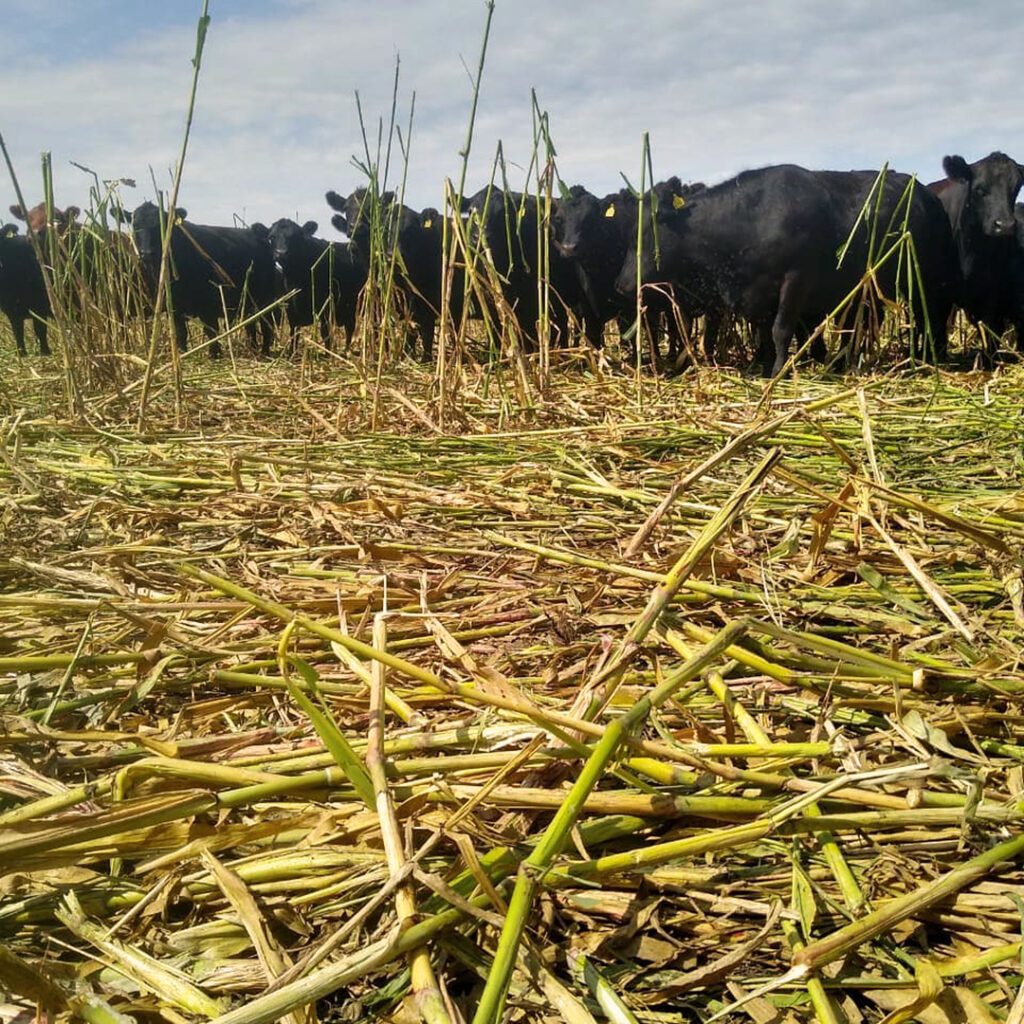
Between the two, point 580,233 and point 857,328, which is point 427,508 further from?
point 580,233

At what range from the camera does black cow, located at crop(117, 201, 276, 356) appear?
12102mm

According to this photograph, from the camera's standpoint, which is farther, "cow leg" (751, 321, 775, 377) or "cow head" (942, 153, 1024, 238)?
"cow head" (942, 153, 1024, 238)

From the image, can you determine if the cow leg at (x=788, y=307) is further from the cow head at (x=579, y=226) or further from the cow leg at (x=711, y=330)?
the cow head at (x=579, y=226)

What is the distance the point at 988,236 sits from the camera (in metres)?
9.58

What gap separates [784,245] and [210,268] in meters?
7.76

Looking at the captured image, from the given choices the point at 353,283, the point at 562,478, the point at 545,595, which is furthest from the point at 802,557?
the point at 353,283

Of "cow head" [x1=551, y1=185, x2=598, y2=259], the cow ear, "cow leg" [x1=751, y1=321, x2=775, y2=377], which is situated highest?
the cow ear

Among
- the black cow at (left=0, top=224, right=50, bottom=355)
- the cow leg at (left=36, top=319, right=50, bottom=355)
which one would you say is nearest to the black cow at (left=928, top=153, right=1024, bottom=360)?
the cow leg at (left=36, top=319, right=50, bottom=355)

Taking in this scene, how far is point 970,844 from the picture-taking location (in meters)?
1.32

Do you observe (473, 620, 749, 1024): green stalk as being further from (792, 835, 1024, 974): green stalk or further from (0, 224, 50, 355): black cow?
(0, 224, 50, 355): black cow

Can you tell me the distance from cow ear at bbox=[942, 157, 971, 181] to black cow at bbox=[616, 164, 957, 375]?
2.40 ft

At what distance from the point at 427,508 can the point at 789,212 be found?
6.94 metres

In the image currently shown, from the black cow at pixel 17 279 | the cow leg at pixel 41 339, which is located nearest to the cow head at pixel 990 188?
the cow leg at pixel 41 339

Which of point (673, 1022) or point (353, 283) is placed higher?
point (353, 283)
